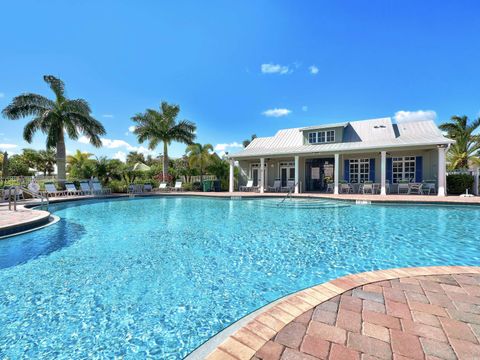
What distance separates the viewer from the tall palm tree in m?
21.1

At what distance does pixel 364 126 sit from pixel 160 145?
17.1 m

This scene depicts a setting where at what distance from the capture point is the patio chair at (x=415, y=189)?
14289 mm

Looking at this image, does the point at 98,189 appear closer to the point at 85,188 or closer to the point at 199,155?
the point at 85,188

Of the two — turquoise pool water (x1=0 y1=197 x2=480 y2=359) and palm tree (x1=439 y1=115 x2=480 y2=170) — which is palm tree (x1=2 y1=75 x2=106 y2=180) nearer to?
turquoise pool water (x1=0 y1=197 x2=480 y2=359)

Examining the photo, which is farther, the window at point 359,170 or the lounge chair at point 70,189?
the window at point 359,170

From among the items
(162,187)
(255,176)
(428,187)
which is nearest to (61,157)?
(162,187)

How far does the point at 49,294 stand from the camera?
11.2 ft

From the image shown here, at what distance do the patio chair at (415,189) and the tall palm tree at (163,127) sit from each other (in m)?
17.3

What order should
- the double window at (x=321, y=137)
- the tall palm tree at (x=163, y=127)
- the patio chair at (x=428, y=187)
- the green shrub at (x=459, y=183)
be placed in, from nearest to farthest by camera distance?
the patio chair at (x=428, y=187) → the green shrub at (x=459, y=183) → the double window at (x=321, y=137) → the tall palm tree at (x=163, y=127)

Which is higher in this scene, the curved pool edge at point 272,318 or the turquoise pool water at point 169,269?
the curved pool edge at point 272,318

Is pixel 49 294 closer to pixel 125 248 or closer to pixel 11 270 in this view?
pixel 11 270

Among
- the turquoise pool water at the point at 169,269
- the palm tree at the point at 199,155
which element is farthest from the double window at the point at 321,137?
the turquoise pool water at the point at 169,269

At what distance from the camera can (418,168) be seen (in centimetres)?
1509

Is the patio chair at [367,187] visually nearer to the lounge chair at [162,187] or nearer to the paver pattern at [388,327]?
the paver pattern at [388,327]
